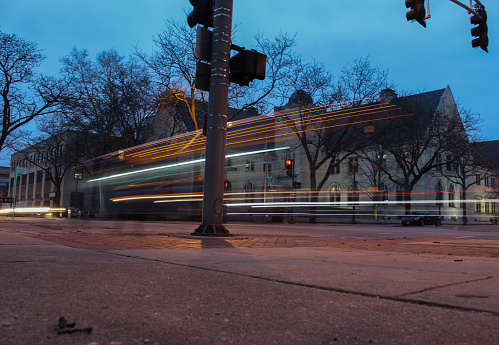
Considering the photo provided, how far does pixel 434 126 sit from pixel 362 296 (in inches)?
1479

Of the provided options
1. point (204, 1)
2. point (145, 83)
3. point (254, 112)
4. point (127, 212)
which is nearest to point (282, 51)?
point (254, 112)

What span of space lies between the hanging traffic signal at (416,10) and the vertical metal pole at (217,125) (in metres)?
5.35

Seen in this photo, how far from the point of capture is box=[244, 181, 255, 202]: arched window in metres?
24.3

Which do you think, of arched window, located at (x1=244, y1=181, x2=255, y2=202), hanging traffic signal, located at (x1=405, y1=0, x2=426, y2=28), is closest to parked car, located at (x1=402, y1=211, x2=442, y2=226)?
arched window, located at (x1=244, y1=181, x2=255, y2=202)

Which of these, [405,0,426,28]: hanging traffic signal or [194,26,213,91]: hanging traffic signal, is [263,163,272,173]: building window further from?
[194,26,213,91]: hanging traffic signal

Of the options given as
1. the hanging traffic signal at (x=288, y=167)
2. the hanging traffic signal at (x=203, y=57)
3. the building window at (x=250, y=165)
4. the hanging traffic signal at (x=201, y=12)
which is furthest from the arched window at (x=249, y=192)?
the hanging traffic signal at (x=201, y=12)

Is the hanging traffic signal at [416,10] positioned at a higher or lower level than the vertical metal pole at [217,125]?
higher

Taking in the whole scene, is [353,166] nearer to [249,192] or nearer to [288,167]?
[288,167]

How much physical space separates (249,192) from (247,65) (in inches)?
676

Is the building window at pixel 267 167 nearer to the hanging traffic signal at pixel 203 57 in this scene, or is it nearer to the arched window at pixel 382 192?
the hanging traffic signal at pixel 203 57

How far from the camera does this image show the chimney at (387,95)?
3453cm

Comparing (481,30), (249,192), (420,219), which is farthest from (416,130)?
(481,30)

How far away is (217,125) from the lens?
29.7 ft

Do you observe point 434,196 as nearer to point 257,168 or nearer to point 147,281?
point 257,168
